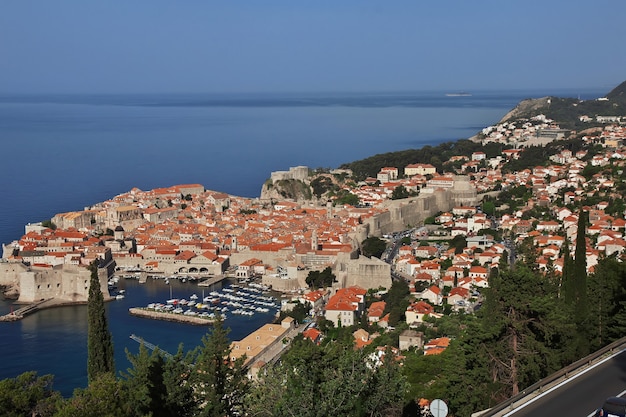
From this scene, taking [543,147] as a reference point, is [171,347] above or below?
below

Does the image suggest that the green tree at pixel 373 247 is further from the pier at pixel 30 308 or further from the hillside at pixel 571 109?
the hillside at pixel 571 109

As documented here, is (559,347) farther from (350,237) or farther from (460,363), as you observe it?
(350,237)

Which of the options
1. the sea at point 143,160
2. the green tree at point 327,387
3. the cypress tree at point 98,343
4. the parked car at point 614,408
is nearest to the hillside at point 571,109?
the sea at point 143,160

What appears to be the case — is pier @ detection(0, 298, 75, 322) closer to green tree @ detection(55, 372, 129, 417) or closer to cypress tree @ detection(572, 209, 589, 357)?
cypress tree @ detection(572, 209, 589, 357)

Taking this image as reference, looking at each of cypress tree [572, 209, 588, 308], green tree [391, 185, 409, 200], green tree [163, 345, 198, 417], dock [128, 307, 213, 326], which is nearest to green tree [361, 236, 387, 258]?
dock [128, 307, 213, 326]

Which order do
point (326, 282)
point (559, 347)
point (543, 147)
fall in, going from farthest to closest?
point (543, 147) → point (326, 282) → point (559, 347)

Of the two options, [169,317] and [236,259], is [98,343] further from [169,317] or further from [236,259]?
[236,259]

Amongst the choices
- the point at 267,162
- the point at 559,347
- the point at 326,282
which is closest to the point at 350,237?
the point at 326,282
